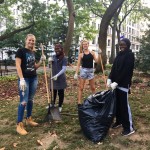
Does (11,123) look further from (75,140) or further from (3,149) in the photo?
(75,140)

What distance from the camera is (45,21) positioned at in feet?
64.4

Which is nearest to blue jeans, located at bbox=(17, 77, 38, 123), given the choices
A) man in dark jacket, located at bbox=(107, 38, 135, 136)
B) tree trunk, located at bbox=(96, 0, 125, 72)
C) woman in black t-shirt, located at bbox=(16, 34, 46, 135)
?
woman in black t-shirt, located at bbox=(16, 34, 46, 135)

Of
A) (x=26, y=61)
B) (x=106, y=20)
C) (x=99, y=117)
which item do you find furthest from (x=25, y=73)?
(x=106, y=20)

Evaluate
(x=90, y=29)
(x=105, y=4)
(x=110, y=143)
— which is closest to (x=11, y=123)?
(x=110, y=143)

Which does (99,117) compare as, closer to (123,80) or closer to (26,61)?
(123,80)

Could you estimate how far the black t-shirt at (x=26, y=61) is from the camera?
511 cm

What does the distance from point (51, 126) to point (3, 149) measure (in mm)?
1249

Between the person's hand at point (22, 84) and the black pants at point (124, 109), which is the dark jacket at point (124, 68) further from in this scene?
the person's hand at point (22, 84)

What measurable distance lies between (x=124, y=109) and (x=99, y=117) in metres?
0.51

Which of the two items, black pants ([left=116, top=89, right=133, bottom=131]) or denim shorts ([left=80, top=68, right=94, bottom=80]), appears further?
denim shorts ([left=80, top=68, right=94, bottom=80])

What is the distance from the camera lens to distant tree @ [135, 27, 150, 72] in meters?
14.0

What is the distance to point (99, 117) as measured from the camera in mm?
4730

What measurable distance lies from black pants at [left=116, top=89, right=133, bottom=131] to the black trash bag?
17 cm

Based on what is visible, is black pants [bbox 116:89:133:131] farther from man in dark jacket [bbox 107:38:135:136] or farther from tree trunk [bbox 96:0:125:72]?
tree trunk [bbox 96:0:125:72]
